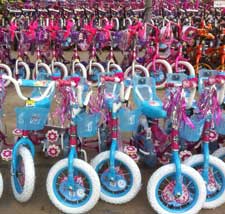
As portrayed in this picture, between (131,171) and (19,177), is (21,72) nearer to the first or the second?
(19,177)

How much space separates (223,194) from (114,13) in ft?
26.5

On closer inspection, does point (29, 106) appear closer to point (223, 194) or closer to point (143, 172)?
point (143, 172)

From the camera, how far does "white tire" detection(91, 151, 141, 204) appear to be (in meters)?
3.14

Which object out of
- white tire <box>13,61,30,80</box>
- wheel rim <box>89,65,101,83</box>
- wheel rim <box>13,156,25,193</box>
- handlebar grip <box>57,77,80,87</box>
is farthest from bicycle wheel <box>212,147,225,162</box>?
white tire <box>13,61,30,80</box>

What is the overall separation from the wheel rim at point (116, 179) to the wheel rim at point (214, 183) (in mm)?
557

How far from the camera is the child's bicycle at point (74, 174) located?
3010 millimetres

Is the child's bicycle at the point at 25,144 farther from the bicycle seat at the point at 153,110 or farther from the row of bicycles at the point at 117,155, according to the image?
the bicycle seat at the point at 153,110

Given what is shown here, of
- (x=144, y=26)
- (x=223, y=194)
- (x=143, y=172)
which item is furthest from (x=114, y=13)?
(x=223, y=194)

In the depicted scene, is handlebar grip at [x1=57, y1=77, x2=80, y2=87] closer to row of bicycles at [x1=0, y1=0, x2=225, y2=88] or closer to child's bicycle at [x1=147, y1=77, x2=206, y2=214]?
child's bicycle at [x1=147, y1=77, x2=206, y2=214]

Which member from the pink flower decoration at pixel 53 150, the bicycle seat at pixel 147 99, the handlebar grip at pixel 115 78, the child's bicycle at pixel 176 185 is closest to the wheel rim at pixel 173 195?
the child's bicycle at pixel 176 185

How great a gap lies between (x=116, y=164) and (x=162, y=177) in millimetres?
404

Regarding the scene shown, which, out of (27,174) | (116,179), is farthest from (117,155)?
(27,174)

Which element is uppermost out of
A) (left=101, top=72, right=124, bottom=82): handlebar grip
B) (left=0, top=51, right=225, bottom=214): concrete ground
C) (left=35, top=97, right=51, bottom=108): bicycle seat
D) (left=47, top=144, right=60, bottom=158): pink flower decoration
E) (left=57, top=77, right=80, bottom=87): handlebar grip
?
(left=57, top=77, right=80, bottom=87): handlebar grip

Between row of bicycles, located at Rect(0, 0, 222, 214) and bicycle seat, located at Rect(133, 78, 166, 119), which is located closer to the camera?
row of bicycles, located at Rect(0, 0, 222, 214)
